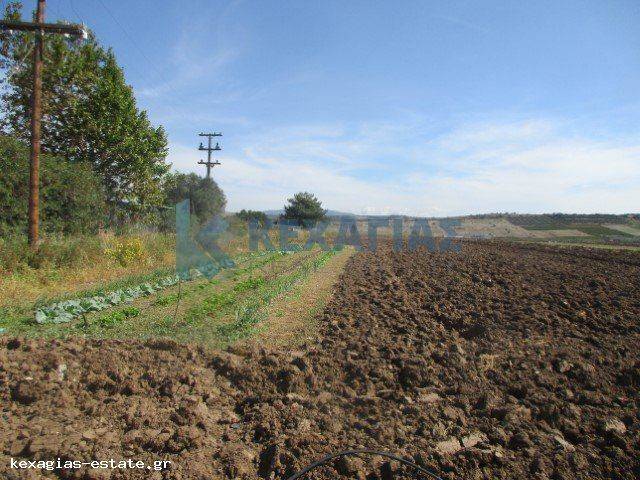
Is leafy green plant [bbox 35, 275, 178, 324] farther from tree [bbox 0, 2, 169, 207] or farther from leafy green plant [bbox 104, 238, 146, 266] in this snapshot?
tree [bbox 0, 2, 169, 207]

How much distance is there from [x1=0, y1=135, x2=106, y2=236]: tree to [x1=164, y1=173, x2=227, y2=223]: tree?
41.5ft

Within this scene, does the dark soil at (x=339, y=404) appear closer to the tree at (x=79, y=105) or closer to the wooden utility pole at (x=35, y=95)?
the wooden utility pole at (x=35, y=95)

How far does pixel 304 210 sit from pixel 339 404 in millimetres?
38896

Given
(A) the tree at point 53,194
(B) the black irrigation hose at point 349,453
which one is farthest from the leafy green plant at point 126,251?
(B) the black irrigation hose at point 349,453

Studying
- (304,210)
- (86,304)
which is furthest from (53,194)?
(304,210)

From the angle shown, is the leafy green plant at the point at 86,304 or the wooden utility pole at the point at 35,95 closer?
the leafy green plant at the point at 86,304

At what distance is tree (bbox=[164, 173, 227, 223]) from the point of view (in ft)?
101

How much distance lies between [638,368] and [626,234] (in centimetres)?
5364

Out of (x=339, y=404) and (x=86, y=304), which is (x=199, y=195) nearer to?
(x=86, y=304)

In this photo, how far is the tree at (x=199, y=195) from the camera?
101 ft

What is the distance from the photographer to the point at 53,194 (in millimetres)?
15398

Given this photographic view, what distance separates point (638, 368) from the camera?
18.7 feet

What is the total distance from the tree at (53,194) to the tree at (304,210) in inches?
1013

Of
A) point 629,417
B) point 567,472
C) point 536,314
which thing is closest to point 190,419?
point 567,472
